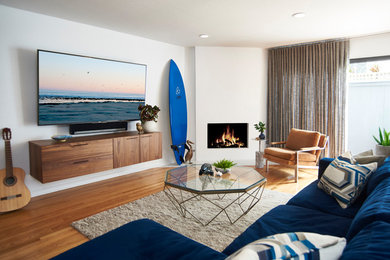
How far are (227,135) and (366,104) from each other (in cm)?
261

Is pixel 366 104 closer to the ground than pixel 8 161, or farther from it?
farther from it

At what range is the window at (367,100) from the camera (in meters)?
4.51

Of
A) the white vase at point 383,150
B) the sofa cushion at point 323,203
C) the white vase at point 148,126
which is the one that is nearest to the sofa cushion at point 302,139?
the white vase at point 383,150

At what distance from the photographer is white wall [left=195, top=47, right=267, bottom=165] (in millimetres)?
5297

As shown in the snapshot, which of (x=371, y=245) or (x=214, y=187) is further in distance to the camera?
(x=214, y=187)

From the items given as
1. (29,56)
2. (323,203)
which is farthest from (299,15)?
(29,56)

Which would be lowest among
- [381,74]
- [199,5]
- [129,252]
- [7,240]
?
[7,240]

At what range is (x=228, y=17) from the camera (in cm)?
353

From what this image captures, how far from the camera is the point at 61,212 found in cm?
293

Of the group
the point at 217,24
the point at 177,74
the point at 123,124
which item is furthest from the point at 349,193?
the point at 177,74

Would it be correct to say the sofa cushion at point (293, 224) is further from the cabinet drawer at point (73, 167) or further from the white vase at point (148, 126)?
the white vase at point (148, 126)

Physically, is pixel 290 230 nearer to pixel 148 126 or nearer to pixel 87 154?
pixel 87 154

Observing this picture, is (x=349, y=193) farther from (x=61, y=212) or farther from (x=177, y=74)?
(x=177, y=74)

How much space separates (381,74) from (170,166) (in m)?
4.13
